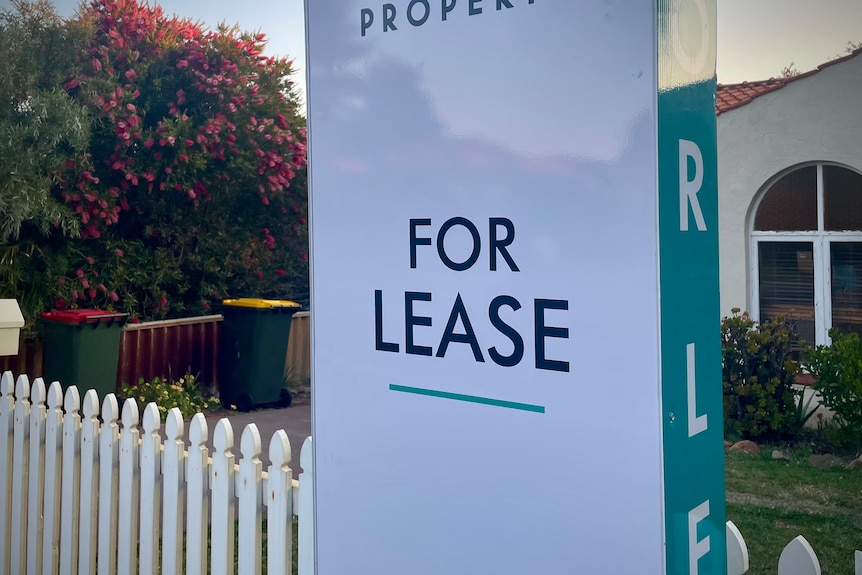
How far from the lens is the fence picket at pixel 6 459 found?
12.4 ft

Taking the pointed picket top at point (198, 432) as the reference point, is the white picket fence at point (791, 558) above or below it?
below

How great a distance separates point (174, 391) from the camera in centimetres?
846

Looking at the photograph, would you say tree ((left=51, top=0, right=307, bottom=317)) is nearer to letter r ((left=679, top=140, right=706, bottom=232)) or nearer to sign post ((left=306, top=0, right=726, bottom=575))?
sign post ((left=306, top=0, right=726, bottom=575))

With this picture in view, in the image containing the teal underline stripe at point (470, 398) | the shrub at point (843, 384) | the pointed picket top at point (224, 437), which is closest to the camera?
the teal underline stripe at point (470, 398)

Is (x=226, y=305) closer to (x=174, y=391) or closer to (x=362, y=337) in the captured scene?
(x=174, y=391)

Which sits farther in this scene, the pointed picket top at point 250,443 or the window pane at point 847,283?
the window pane at point 847,283

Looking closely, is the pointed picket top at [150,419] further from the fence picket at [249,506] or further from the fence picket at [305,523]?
the fence picket at [305,523]

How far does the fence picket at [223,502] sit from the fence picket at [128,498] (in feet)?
1.65

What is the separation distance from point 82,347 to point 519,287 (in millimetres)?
6773

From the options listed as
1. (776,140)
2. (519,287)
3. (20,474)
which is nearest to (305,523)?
(519,287)

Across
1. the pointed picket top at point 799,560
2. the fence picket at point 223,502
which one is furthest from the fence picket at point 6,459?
the pointed picket top at point 799,560

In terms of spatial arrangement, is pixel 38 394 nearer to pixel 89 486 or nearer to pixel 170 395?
pixel 89 486

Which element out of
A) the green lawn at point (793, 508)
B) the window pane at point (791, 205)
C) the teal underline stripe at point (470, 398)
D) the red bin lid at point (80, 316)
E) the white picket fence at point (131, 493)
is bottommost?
the green lawn at point (793, 508)

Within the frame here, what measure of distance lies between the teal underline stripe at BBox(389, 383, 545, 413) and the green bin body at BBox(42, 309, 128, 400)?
640cm
